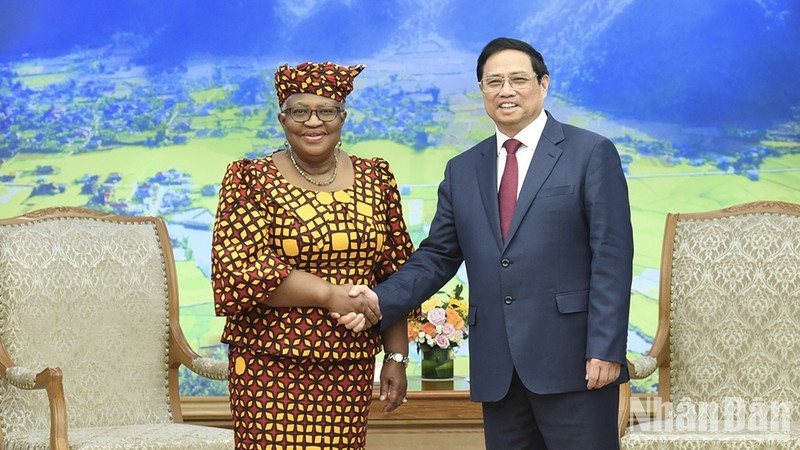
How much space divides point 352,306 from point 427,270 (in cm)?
33

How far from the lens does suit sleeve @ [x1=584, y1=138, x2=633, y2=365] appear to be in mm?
2824

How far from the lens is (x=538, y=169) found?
295cm

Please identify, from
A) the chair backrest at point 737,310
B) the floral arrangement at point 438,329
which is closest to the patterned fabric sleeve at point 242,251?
the floral arrangement at point 438,329

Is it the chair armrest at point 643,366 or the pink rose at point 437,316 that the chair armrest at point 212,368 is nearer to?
the pink rose at point 437,316

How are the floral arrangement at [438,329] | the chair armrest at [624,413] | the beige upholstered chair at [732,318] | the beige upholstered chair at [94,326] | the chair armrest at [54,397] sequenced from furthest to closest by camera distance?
the floral arrangement at [438,329]
the beige upholstered chair at [732,318]
the beige upholstered chair at [94,326]
the chair armrest at [624,413]
the chair armrest at [54,397]

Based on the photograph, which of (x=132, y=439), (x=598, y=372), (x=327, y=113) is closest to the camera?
(x=598, y=372)

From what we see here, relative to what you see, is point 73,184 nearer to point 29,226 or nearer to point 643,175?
point 29,226

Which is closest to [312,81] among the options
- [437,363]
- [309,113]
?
[309,113]

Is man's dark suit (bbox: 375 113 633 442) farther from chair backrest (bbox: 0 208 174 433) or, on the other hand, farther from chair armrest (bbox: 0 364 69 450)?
chair backrest (bbox: 0 208 174 433)

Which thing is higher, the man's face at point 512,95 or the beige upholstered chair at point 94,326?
the man's face at point 512,95

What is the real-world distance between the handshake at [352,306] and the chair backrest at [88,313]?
5.30 feet

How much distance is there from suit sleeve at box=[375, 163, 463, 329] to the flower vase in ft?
4.61

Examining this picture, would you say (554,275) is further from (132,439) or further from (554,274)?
(132,439)

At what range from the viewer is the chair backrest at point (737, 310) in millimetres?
4168
